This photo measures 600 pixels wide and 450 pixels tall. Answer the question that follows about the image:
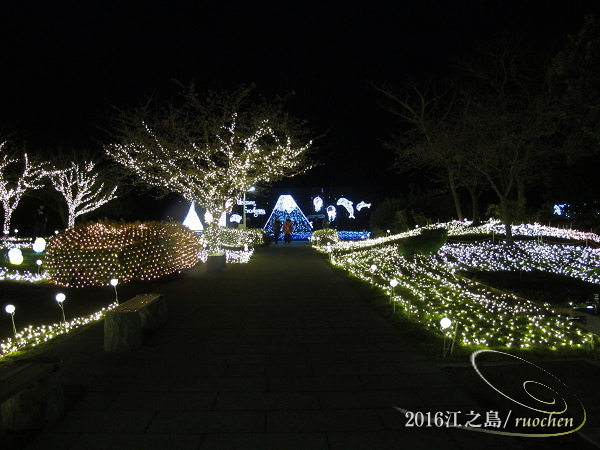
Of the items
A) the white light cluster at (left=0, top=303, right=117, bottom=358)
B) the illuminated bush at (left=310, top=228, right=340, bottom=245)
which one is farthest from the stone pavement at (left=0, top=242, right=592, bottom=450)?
the illuminated bush at (left=310, top=228, right=340, bottom=245)

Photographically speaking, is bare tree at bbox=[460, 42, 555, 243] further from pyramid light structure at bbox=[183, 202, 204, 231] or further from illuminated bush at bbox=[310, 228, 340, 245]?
pyramid light structure at bbox=[183, 202, 204, 231]

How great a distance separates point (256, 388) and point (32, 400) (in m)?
1.80

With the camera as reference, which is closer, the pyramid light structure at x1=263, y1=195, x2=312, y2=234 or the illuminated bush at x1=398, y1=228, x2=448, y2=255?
the illuminated bush at x1=398, y1=228, x2=448, y2=255

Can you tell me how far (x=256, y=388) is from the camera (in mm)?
4559

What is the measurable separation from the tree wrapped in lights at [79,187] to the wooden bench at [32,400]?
25.2 meters

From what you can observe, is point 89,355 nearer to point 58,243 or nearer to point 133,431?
point 133,431

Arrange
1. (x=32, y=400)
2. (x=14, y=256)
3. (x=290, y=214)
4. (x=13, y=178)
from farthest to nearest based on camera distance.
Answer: (x=290, y=214) → (x=13, y=178) → (x=14, y=256) → (x=32, y=400)

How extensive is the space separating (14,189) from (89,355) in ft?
80.6

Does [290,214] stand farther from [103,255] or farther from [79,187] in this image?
[103,255]

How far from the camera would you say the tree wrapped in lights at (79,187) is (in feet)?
91.5

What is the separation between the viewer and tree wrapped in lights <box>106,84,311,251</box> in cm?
1772

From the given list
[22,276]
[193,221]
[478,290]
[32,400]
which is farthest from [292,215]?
[32,400]

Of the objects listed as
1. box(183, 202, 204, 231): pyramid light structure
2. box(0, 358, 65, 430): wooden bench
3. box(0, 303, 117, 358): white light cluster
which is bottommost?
box(0, 303, 117, 358): white light cluster

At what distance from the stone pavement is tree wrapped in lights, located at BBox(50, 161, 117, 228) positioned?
75.2 feet
